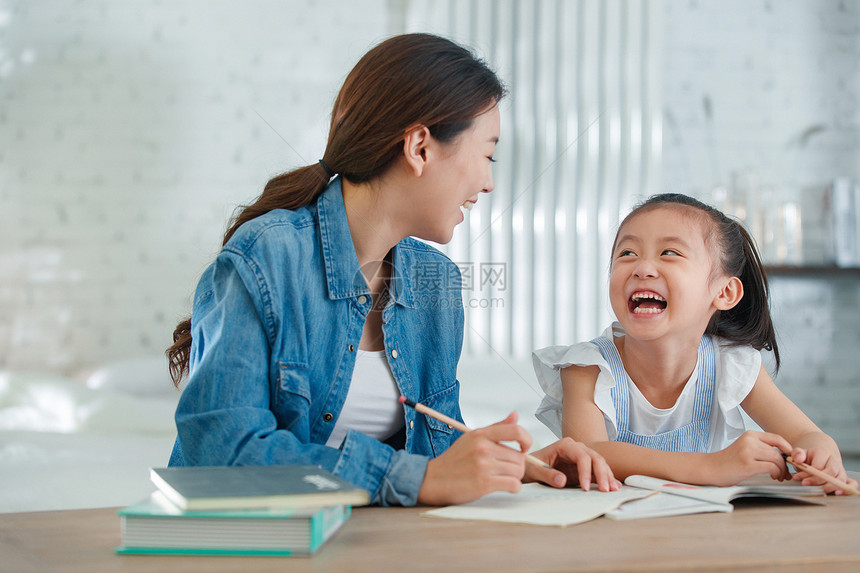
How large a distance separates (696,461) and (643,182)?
228 cm

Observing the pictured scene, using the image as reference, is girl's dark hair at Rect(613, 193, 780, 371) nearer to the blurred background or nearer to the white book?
the white book

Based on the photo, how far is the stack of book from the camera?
57 centimetres

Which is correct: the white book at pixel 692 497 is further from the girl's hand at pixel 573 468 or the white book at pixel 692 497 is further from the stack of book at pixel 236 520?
the stack of book at pixel 236 520

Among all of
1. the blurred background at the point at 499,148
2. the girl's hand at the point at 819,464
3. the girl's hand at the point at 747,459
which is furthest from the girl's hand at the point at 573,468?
the blurred background at the point at 499,148

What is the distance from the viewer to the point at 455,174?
1.11 meters

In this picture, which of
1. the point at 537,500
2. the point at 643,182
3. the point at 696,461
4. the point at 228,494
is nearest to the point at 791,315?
the point at 643,182

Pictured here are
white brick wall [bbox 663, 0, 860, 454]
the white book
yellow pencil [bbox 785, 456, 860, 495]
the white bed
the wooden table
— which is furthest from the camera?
white brick wall [bbox 663, 0, 860, 454]

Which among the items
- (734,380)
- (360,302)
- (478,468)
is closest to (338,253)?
(360,302)

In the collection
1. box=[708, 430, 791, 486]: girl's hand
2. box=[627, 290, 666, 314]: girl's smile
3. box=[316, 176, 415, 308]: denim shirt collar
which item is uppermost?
box=[316, 176, 415, 308]: denim shirt collar

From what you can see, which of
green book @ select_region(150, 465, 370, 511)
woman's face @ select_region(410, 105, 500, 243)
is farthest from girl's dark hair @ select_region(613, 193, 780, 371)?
green book @ select_region(150, 465, 370, 511)

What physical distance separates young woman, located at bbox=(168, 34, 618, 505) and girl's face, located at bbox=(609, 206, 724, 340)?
269 millimetres

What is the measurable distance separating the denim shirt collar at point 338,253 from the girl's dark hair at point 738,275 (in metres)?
0.49

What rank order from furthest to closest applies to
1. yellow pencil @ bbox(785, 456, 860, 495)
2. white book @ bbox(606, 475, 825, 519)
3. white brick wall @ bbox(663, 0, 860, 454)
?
white brick wall @ bbox(663, 0, 860, 454) < yellow pencil @ bbox(785, 456, 860, 495) < white book @ bbox(606, 475, 825, 519)

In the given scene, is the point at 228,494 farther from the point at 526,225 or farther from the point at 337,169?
the point at 526,225
